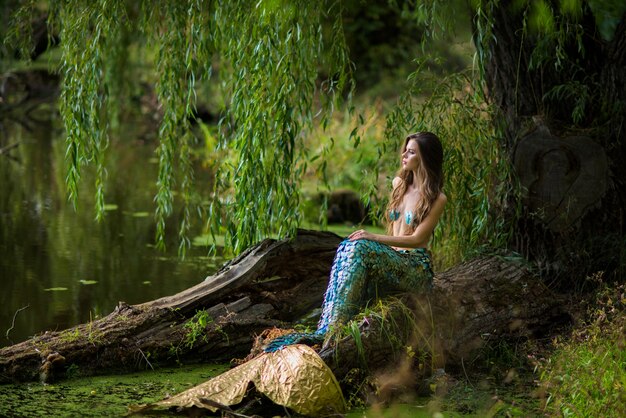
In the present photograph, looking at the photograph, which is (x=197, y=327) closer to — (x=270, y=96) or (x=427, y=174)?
(x=270, y=96)

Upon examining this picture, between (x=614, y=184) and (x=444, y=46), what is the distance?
571 inches

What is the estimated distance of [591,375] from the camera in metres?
4.14

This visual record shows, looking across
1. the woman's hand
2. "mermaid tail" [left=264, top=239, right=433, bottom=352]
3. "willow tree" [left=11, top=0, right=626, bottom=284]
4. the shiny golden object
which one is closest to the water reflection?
"willow tree" [left=11, top=0, right=626, bottom=284]

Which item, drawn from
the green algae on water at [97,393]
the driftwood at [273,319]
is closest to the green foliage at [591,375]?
the driftwood at [273,319]

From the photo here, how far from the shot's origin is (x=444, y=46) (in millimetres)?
20156

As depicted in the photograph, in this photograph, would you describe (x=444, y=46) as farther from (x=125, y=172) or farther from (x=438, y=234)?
(x=438, y=234)

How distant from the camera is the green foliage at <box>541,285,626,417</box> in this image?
4039 mm

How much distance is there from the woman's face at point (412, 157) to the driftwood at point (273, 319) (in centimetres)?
71

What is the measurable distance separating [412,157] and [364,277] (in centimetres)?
82

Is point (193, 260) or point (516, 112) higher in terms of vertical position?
point (516, 112)

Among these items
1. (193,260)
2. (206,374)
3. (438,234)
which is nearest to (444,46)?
(193,260)

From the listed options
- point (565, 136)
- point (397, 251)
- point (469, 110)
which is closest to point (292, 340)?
point (397, 251)

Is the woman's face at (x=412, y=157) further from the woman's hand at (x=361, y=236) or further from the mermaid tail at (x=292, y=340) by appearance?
the mermaid tail at (x=292, y=340)

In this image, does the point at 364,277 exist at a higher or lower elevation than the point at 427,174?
lower
